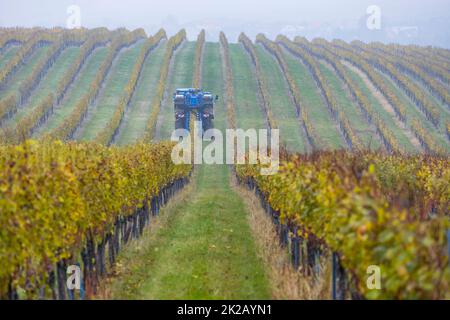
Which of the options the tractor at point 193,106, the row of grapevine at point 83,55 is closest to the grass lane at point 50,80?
the row of grapevine at point 83,55

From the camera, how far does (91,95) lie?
6825cm

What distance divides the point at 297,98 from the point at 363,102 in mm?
7607

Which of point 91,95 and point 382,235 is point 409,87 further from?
point 382,235

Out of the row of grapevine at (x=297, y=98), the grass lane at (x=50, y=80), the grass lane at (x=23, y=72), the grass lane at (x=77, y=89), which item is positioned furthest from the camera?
the grass lane at (x=23, y=72)

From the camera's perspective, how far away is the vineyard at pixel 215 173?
10172 mm

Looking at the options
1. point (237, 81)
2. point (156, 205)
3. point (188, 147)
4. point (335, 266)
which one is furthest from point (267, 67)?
point (335, 266)

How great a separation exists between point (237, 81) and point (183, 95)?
2382 centimetres

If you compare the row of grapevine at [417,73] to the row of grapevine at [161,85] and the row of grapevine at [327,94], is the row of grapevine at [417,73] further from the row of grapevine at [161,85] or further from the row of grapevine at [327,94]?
the row of grapevine at [161,85]

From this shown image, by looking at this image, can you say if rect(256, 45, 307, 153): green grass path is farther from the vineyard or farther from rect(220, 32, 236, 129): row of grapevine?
rect(220, 32, 236, 129): row of grapevine

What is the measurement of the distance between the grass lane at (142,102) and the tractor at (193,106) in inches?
183

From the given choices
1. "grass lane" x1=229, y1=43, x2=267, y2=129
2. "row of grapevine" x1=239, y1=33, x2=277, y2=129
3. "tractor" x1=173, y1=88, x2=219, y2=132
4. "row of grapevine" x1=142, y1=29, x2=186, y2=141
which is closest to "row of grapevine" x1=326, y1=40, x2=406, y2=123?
"row of grapevine" x1=239, y1=33, x2=277, y2=129

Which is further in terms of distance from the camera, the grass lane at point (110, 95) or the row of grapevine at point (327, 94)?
the grass lane at point (110, 95)

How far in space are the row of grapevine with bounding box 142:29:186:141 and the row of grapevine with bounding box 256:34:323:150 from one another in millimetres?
15054
